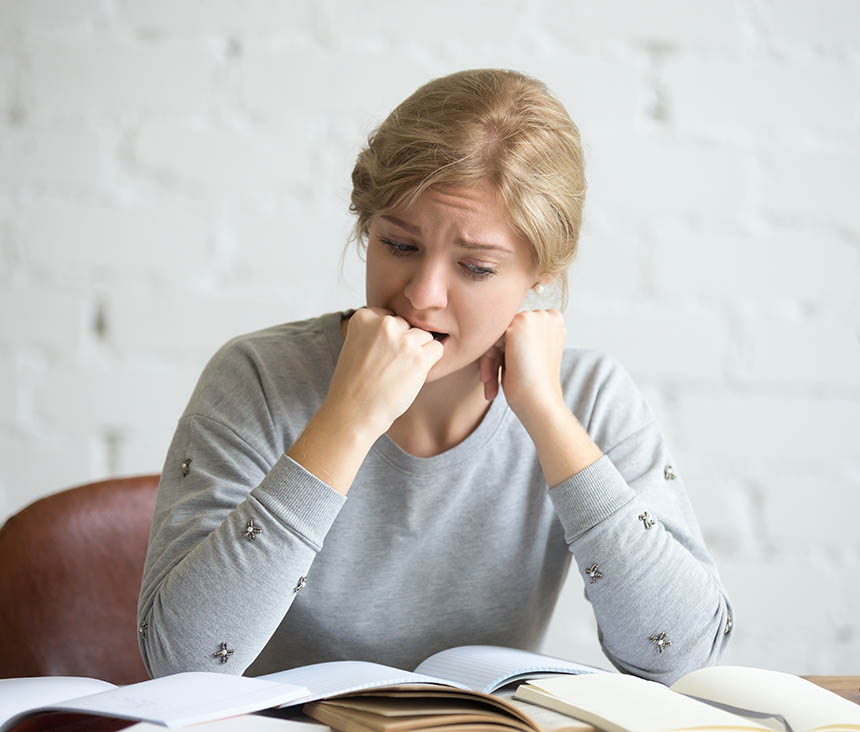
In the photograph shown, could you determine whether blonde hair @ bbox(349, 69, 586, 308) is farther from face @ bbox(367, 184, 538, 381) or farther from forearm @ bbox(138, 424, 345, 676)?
forearm @ bbox(138, 424, 345, 676)

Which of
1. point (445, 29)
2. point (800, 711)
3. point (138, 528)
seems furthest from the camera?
point (445, 29)

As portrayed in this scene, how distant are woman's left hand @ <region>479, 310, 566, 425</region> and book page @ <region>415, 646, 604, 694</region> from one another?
263 mm

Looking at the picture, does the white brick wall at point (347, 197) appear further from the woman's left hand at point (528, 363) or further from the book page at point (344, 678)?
the book page at point (344, 678)

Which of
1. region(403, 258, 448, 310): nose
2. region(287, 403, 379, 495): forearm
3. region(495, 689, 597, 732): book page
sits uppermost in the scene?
region(403, 258, 448, 310): nose

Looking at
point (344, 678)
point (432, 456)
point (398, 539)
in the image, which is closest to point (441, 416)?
point (432, 456)

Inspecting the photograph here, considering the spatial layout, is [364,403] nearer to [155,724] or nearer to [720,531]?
[155,724]

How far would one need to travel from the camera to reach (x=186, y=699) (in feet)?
1.95

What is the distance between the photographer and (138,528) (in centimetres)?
118

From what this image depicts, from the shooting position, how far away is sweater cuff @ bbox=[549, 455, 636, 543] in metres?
0.97

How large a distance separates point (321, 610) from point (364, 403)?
0.28 metres

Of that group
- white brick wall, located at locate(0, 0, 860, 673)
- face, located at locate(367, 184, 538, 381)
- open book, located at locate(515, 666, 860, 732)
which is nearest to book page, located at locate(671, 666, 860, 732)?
open book, located at locate(515, 666, 860, 732)

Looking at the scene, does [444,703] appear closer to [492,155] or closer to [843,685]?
[843,685]

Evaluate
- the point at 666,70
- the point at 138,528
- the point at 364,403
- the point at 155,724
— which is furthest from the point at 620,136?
the point at 155,724

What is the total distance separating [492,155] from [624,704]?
0.56m
